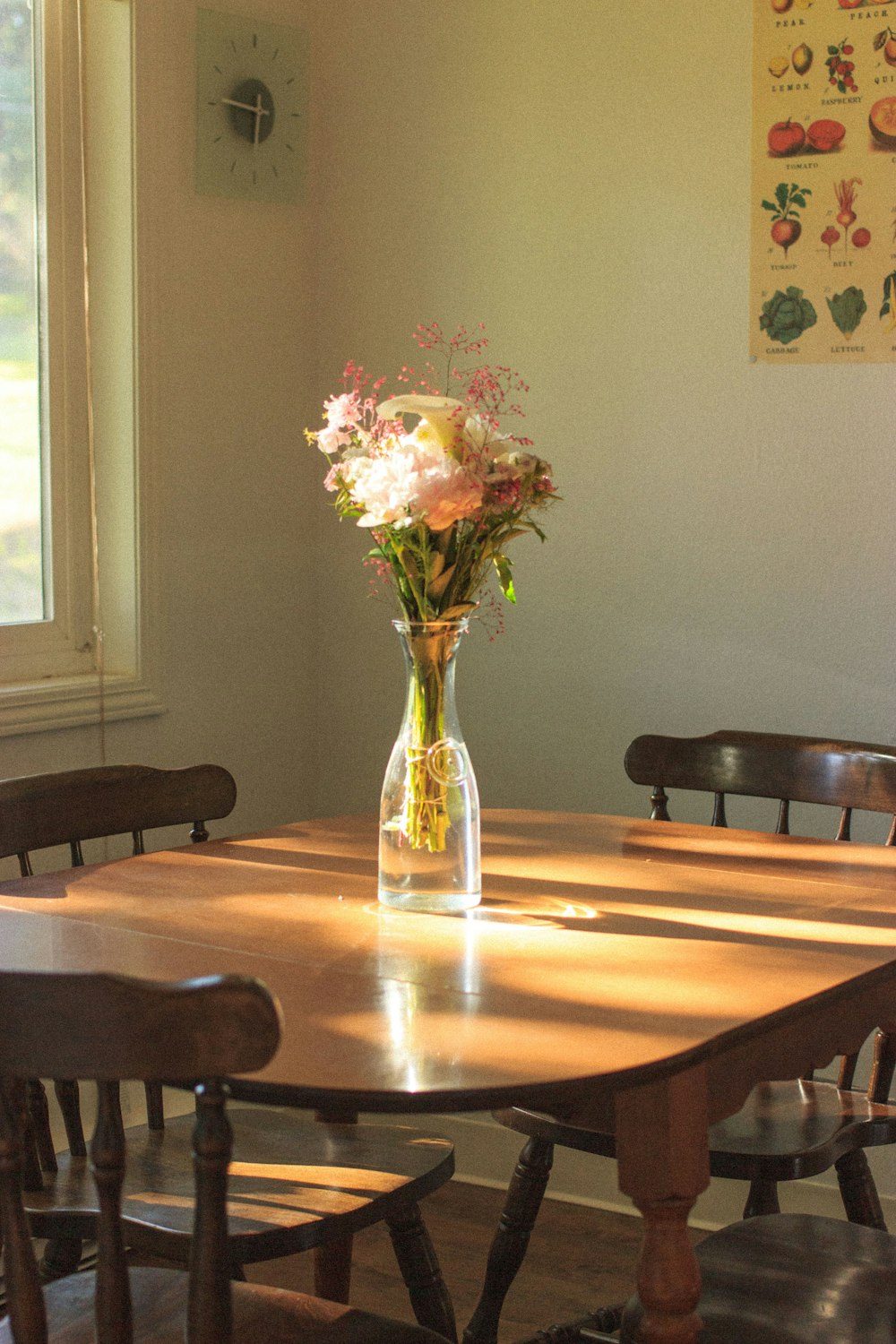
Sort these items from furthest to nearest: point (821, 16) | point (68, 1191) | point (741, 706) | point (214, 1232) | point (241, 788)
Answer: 1. point (241, 788)
2. point (741, 706)
3. point (821, 16)
4. point (68, 1191)
5. point (214, 1232)

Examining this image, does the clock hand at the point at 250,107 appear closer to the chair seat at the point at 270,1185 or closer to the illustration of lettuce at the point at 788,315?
the illustration of lettuce at the point at 788,315

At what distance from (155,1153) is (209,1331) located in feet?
2.30

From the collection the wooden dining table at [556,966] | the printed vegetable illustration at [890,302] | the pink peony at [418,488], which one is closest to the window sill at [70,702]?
the wooden dining table at [556,966]

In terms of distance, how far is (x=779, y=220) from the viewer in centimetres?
288

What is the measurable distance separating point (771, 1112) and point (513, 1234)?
42 cm

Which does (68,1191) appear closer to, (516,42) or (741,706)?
(741,706)

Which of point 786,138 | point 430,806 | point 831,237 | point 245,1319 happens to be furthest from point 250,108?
point 245,1319

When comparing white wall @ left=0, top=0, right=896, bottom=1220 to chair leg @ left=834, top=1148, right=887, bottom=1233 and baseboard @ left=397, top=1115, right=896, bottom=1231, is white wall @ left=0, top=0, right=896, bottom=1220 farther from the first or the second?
chair leg @ left=834, top=1148, right=887, bottom=1233

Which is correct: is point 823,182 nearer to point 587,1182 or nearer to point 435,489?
point 435,489

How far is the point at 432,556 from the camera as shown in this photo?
176cm

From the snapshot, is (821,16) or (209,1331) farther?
(821,16)

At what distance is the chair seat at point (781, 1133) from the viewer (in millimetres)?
1947

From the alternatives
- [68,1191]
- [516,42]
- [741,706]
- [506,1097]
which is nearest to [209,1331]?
[506,1097]

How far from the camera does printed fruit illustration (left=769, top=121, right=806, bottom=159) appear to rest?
9.33 feet
